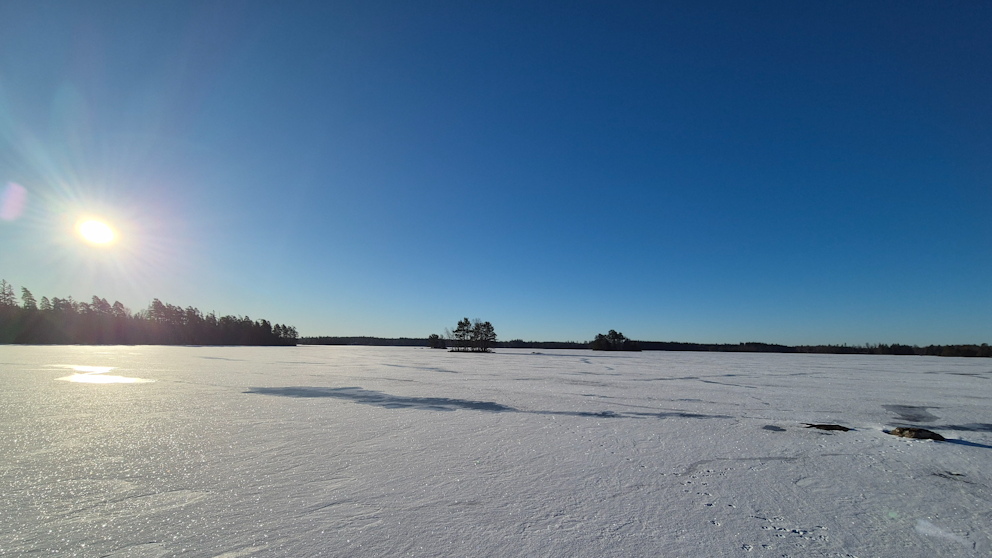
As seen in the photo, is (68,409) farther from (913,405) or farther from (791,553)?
(913,405)

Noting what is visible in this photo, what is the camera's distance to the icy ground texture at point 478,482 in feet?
8.20

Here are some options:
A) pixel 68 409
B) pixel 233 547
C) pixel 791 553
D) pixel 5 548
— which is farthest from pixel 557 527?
pixel 68 409

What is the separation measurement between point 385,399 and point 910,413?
10005mm

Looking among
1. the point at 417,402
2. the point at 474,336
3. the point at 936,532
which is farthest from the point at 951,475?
the point at 474,336

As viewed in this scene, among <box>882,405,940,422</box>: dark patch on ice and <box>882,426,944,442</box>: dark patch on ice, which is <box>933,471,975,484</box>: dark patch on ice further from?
<box>882,405,940,422</box>: dark patch on ice

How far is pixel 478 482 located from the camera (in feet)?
11.5

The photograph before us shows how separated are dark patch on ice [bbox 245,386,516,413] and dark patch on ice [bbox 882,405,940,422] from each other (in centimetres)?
687

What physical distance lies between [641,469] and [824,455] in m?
2.32

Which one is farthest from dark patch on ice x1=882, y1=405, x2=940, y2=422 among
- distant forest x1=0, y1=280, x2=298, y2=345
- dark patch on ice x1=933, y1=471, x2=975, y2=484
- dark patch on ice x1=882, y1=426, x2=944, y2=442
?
distant forest x1=0, y1=280, x2=298, y2=345

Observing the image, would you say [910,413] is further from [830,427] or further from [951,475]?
[951,475]

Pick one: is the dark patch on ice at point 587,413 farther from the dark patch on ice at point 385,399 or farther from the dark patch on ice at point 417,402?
the dark patch on ice at point 385,399

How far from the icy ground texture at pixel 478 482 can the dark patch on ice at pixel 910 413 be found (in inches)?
4.7

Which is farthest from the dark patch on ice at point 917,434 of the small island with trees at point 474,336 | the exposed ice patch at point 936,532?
the small island with trees at point 474,336

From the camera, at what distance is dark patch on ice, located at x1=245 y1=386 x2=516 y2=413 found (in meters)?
7.42
